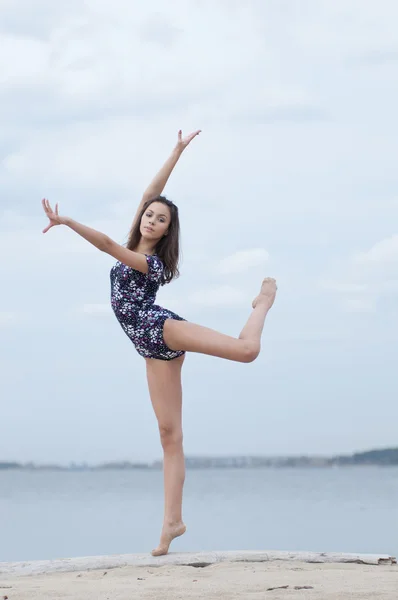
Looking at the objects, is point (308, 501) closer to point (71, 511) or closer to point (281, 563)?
point (71, 511)

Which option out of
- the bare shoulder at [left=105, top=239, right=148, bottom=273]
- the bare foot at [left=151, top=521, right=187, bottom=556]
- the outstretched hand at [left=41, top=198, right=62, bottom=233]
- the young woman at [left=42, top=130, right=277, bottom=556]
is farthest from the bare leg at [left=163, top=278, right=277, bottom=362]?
the bare foot at [left=151, top=521, right=187, bottom=556]

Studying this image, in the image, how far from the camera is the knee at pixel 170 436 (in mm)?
5605

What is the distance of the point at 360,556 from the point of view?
5637mm

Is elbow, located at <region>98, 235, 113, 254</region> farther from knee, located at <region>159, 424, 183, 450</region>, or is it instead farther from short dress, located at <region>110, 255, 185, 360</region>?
knee, located at <region>159, 424, 183, 450</region>

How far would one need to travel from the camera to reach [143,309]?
17.8 feet

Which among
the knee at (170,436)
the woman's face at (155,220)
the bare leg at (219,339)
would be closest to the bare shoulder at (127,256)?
the woman's face at (155,220)

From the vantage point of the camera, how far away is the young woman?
5.23 m

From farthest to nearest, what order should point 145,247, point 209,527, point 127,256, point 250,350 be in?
point 209,527 < point 145,247 < point 127,256 < point 250,350

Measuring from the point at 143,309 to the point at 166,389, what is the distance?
0.51 metres

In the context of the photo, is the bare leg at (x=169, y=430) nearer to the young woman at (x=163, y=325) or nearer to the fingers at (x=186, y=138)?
the young woman at (x=163, y=325)

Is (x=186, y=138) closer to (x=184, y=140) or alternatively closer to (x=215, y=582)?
(x=184, y=140)

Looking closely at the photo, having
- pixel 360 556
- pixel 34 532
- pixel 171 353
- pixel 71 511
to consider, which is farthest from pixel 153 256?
pixel 71 511

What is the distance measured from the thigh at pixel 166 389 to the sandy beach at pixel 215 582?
81 centimetres

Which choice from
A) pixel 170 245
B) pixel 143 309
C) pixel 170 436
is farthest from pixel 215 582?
pixel 170 245
